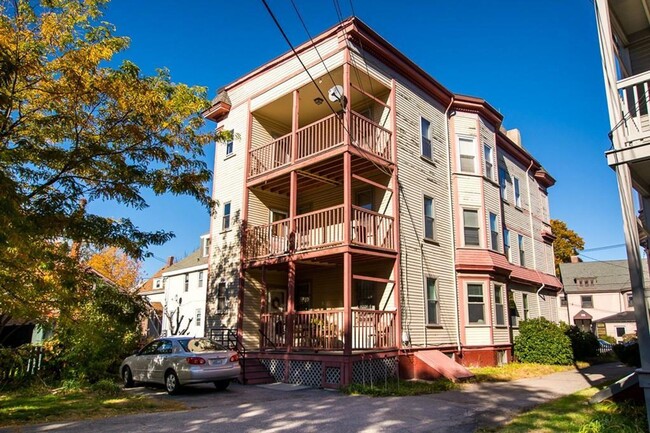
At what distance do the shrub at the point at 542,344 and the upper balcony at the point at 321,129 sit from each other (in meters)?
10.2

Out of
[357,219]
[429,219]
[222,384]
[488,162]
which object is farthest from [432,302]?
[222,384]

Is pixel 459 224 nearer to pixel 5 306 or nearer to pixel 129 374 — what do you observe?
pixel 129 374

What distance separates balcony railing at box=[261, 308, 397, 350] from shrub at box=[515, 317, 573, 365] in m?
8.15

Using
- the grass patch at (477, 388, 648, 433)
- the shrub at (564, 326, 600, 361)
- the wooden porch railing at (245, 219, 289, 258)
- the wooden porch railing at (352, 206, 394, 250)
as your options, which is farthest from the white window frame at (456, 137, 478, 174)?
the grass patch at (477, 388, 648, 433)

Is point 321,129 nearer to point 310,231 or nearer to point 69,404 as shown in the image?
point 310,231

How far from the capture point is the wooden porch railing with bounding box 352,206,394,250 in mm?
15016

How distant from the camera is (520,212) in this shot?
2527cm

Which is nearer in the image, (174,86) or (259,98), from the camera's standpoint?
(174,86)

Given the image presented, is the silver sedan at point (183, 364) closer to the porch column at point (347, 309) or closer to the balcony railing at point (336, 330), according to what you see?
the balcony railing at point (336, 330)

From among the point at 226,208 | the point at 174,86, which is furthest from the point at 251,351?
the point at 174,86

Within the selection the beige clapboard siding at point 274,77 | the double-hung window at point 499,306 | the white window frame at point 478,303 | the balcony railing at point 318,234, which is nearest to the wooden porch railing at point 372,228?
the balcony railing at point 318,234

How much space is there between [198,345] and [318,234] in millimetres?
5410

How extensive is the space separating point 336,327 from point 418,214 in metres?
5.70

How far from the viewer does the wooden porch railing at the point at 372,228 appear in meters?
15.0
